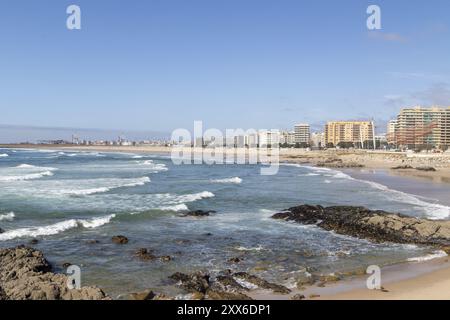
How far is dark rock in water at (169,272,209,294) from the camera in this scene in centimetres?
1130

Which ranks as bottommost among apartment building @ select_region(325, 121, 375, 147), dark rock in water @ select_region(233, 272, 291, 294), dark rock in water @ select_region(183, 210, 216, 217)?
dark rock in water @ select_region(183, 210, 216, 217)

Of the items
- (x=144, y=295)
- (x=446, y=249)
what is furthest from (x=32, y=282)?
(x=446, y=249)

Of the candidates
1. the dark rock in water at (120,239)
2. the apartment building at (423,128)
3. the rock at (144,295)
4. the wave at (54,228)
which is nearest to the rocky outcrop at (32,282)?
the rock at (144,295)

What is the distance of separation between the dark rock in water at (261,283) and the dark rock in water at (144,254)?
3206 millimetres

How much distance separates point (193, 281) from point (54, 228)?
9.06 m

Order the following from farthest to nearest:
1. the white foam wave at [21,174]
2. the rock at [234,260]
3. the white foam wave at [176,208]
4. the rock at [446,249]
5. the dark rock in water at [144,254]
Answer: the white foam wave at [21,174] < the white foam wave at [176,208] < the rock at [446,249] < the dark rock in water at [144,254] < the rock at [234,260]

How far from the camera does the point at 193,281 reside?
11750 mm

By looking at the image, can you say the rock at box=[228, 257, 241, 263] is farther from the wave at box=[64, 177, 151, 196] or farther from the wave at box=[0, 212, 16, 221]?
the wave at box=[64, 177, 151, 196]

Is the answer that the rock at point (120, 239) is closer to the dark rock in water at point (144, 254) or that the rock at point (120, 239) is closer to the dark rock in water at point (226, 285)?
the dark rock in water at point (144, 254)

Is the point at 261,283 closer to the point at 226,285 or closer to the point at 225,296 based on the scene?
the point at 226,285

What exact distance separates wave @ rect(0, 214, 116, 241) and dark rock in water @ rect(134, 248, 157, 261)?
4666 mm

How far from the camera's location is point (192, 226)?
20000 mm

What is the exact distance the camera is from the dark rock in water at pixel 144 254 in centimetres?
1438

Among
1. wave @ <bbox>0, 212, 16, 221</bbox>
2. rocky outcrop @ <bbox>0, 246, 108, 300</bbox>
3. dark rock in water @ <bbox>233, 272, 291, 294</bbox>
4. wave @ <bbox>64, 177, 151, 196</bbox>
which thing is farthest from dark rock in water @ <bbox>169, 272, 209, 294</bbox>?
wave @ <bbox>64, 177, 151, 196</bbox>
